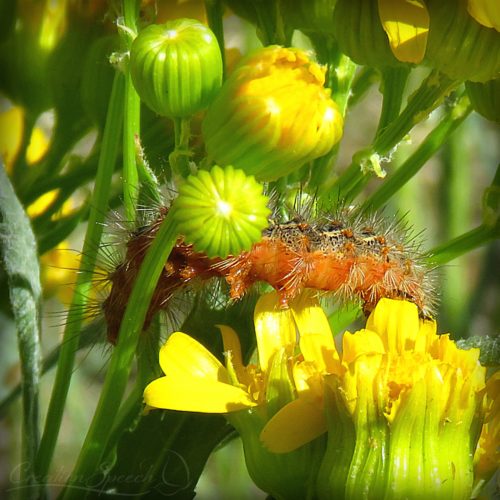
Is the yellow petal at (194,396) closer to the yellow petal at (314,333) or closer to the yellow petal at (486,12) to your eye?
the yellow petal at (314,333)

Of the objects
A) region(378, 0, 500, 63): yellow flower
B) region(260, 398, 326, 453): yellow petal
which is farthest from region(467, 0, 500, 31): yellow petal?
region(260, 398, 326, 453): yellow petal

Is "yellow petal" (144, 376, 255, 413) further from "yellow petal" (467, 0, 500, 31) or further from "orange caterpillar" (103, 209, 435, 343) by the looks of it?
"yellow petal" (467, 0, 500, 31)

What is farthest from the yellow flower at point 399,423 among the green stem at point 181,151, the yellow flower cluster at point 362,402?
the green stem at point 181,151

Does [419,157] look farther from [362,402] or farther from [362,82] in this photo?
[362,402]

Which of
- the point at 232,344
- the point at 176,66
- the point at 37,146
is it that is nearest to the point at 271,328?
the point at 232,344

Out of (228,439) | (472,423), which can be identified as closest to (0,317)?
(228,439)

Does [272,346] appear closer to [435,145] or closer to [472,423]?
[472,423]
